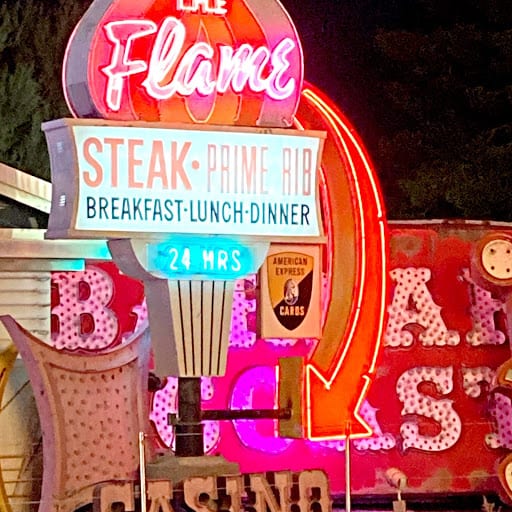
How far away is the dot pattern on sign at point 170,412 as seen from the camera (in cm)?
1380

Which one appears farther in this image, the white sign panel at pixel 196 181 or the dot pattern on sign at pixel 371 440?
the dot pattern on sign at pixel 371 440

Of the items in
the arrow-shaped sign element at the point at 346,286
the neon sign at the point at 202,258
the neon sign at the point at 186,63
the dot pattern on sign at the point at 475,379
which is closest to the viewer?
the neon sign at the point at 186,63

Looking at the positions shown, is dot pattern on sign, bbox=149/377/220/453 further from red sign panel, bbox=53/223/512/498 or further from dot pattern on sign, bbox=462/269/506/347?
→ dot pattern on sign, bbox=462/269/506/347

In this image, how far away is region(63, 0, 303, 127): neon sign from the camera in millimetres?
11477

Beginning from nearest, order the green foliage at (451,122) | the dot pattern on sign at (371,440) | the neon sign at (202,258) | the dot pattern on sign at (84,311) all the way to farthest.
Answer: the neon sign at (202,258), the dot pattern on sign at (84,311), the dot pattern on sign at (371,440), the green foliage at (451,122)

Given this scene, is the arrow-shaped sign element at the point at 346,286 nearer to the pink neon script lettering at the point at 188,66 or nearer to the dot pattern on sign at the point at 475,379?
the pink neon script lettering at the point at 188,66

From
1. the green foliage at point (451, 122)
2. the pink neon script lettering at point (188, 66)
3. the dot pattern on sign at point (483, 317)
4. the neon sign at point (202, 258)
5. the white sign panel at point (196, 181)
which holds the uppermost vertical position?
the green foliage at point (451, 122)

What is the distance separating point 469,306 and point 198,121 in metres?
4.15

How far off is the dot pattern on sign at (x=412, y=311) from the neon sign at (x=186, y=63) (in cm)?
292

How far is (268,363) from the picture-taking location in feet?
46.2

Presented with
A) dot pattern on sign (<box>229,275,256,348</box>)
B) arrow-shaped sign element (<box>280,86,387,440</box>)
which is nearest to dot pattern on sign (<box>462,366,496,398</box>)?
arrow-shaped sign element (<box>280,86,387,440</box>)

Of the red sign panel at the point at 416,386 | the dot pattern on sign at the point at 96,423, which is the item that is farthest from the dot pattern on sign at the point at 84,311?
the dot pattern on sign at the point at 96,423

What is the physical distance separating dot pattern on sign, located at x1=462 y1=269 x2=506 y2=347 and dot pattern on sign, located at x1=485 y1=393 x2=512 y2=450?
22.2 inches

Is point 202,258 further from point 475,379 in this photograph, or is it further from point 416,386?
point 475,379
